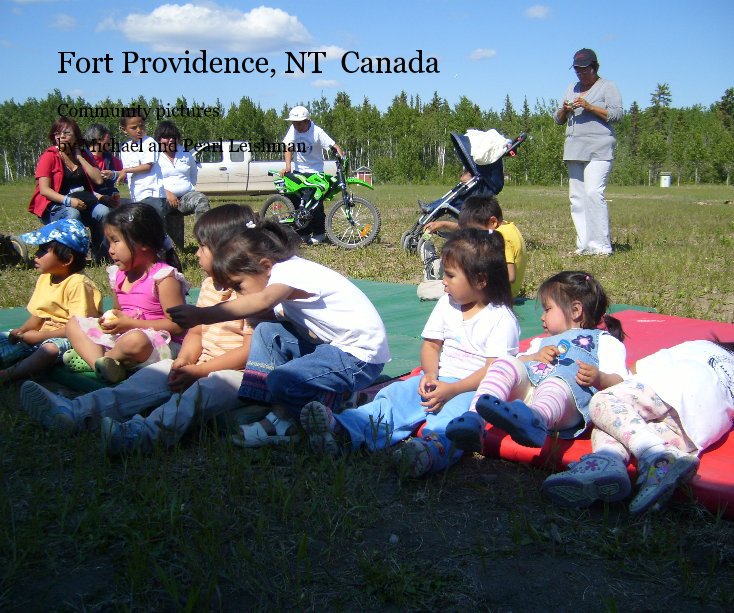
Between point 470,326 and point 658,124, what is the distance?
44.0 meters

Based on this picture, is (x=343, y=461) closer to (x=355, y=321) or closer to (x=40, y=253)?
(x=355, y=321)

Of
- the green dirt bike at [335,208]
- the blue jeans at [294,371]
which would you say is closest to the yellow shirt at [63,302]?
the blue jeans at [294,371]

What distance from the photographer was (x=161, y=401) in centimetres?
301

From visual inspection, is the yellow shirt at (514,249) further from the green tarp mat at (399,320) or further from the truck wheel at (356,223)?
the truck wheel at (356,223)

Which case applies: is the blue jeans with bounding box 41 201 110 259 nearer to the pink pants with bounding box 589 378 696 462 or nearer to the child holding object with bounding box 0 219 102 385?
the child holding object with bounding box 0 219 102 385

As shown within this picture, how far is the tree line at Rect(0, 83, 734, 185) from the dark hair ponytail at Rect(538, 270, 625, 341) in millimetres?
27252

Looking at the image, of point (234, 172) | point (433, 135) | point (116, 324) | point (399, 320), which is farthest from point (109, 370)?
point (433, 135)

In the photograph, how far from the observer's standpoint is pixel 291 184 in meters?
9.12

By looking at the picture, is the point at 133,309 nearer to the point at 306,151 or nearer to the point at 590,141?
→ the point at 590,141

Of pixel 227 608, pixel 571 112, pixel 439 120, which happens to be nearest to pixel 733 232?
pixel 571 112

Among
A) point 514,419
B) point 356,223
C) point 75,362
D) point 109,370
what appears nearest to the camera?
point 514,419

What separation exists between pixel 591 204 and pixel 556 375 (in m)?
5.32

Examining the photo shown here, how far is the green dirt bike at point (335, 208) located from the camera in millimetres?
8703

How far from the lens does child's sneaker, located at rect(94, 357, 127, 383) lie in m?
3.20
